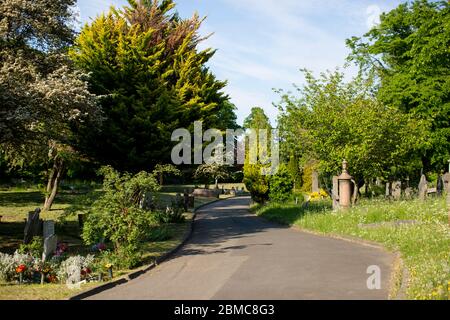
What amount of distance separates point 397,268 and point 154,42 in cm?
1874

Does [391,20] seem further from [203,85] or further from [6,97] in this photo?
[6,97]

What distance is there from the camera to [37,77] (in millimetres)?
17469

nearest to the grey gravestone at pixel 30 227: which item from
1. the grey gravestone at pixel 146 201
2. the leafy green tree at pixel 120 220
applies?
the leafy green tree at pixel 120 220

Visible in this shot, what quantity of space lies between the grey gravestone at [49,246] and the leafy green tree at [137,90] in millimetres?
8485

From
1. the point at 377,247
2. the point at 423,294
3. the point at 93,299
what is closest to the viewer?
the point at 423,294

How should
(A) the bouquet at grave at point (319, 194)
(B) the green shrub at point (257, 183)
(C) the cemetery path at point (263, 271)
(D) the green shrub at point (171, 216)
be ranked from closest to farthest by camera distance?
(C) the cemetery path at point (263, 271), (D) the green shrub at point (171, 216), (B) the green shrub at point (257, 183), (A) the bouquet at grave at point (319, 194)

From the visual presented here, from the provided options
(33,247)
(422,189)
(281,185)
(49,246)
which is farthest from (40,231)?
(422,189)

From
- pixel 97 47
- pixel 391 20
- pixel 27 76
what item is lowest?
pixel 27 76

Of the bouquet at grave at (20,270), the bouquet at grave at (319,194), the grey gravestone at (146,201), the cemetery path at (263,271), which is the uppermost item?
the grey gravestone at (146,201)

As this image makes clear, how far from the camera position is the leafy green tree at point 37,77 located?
15.8 m

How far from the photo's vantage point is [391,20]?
34.8 metres

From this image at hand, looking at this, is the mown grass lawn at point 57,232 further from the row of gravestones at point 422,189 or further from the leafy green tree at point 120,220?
the row of gravestones at point 422,189

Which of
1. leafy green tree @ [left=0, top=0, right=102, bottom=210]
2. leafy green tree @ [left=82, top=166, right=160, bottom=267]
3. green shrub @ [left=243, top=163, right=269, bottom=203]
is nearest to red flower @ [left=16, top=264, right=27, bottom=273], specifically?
leafy green tree @ [left=82, top=166, right=160, bottom=267]

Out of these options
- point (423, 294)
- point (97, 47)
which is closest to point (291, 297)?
point (423, 294)
